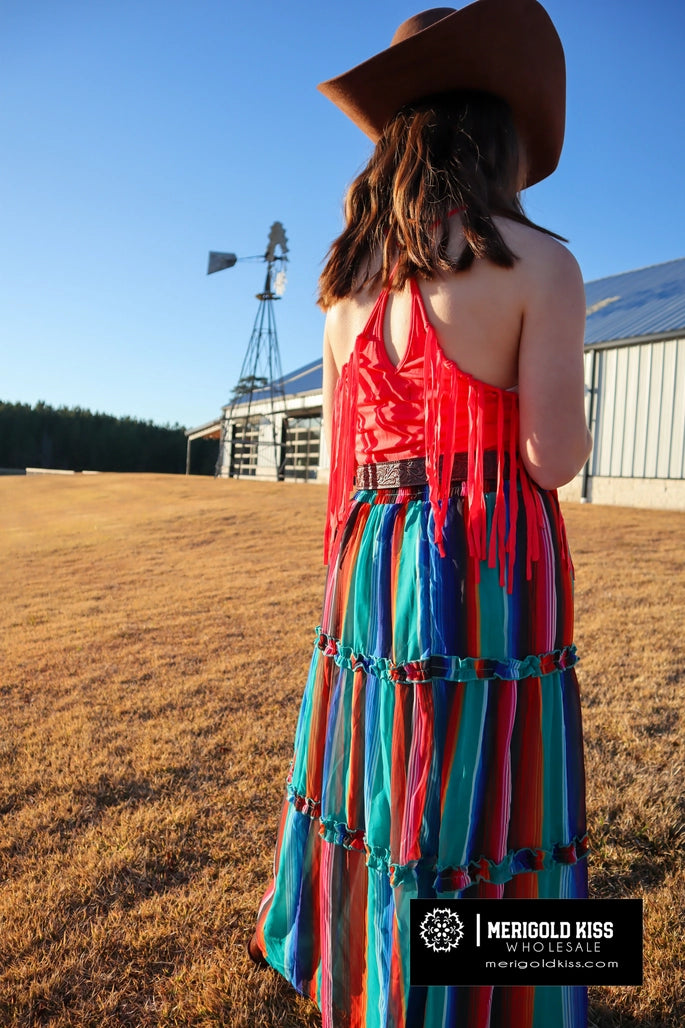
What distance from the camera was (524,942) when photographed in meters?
1.21

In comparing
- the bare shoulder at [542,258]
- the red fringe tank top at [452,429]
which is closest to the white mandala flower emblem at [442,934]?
the red fringe tank top at [452,429]

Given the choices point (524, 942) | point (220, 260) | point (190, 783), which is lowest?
point (190, 783)

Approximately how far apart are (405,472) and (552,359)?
342 millimetres

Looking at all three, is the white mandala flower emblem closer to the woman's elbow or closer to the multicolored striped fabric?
the multicolored striped fabric

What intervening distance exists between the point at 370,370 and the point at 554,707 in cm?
72

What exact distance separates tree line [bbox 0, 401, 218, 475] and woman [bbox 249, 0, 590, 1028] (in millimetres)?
43681

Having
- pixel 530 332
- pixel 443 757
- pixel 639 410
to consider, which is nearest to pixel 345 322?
pixel 530 332

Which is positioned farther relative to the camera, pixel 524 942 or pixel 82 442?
pixel 82 442

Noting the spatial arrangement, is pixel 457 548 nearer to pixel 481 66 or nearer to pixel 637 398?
pixel 481 66

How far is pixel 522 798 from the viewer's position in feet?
4.07

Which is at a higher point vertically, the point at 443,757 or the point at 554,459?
the point at 554,459

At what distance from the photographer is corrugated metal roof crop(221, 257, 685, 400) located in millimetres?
11945

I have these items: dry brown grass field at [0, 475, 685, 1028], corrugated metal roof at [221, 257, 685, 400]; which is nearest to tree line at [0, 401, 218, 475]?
corrugated metal roof at [221, 257, 685, 400]

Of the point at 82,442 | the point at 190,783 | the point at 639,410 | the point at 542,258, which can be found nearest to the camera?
the point at 542,258
